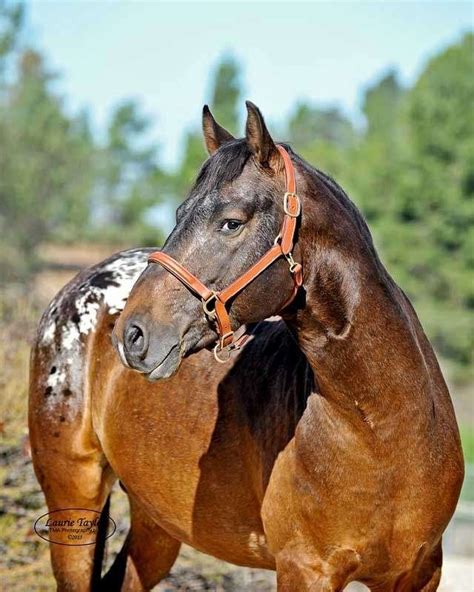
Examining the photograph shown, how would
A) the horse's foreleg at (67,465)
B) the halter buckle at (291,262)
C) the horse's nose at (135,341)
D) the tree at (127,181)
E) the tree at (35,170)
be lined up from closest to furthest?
the horse's nose at (135,341), the halter buckle at (291,262), the horse's foreleg at (67,465), the tree at (35,170), the tree at (127,181)

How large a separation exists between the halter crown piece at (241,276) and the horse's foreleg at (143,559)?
199 centimetres

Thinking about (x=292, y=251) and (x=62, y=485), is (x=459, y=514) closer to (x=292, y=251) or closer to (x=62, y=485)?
(x=62, y=485)

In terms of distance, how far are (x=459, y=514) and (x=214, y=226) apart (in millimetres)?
7760

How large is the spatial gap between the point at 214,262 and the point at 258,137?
1.42ft

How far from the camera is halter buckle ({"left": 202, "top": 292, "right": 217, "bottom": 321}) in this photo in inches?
112

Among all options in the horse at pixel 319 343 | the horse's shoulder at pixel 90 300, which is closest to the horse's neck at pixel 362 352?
the horse at pixel 319 343

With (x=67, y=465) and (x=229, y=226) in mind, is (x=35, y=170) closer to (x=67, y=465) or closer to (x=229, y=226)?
(x=67, y=465)

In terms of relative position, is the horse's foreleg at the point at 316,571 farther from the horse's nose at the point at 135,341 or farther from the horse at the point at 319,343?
the horse's nose at the point at 135,341

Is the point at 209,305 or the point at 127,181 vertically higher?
the point at 127,181

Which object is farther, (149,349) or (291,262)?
(291,262)

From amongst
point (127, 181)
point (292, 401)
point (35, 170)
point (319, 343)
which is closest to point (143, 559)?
point (292, 401)

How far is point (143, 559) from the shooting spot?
4.62 m

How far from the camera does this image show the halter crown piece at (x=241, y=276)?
2846 mm

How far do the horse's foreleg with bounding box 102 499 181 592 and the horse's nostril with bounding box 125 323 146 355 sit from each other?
2.08 meters
